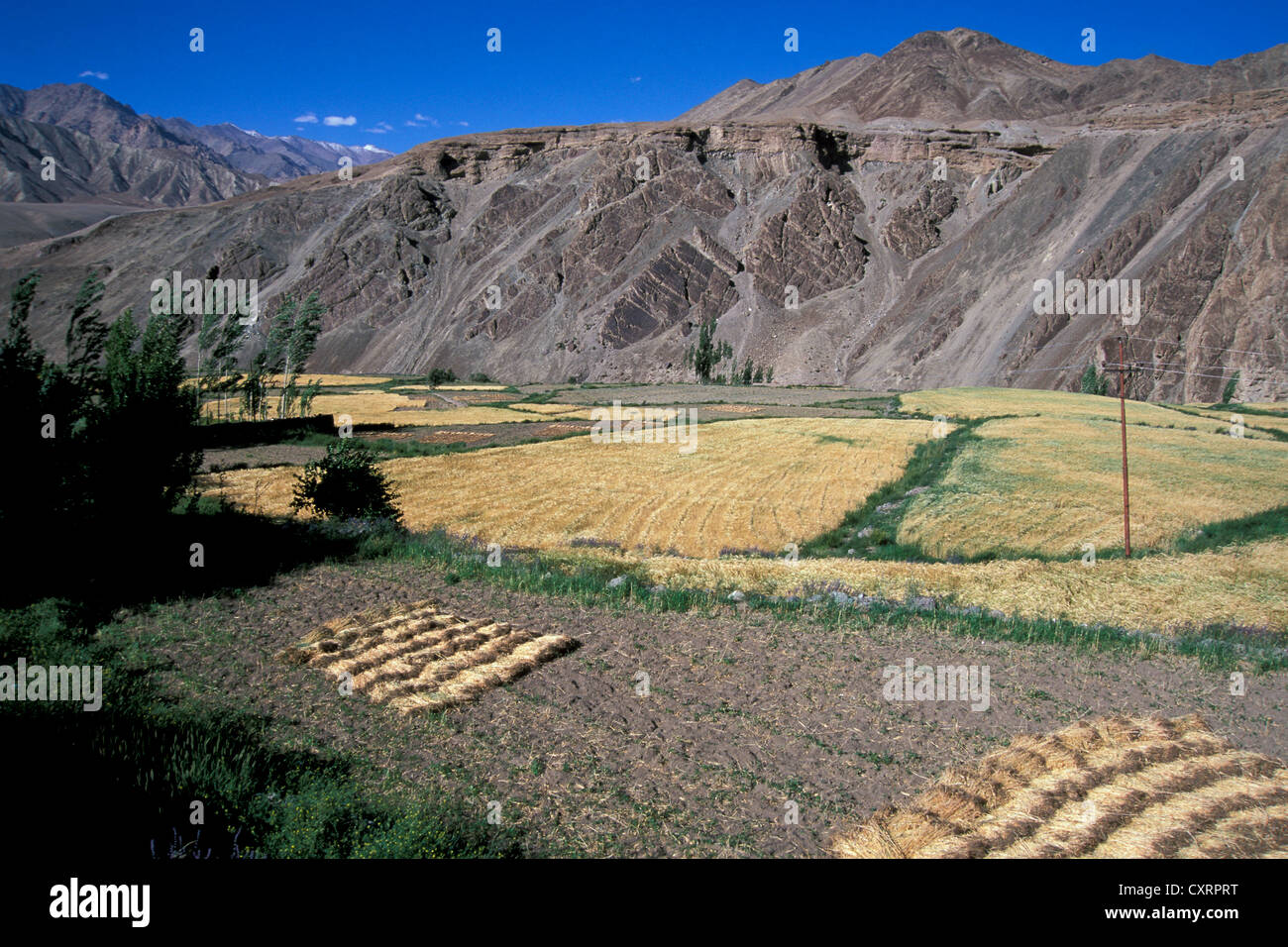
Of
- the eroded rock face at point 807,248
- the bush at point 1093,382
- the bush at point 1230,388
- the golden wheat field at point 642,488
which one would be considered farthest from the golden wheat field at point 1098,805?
the eroded rock face at point 807,248

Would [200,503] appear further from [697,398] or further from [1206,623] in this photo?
[697,398]

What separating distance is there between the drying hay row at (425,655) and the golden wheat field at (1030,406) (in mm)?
48872

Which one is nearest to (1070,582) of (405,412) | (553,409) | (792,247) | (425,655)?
(425,655)

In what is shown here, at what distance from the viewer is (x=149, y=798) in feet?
25.0

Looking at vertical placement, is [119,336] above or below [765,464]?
above

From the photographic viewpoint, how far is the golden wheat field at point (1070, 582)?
54.6 ft

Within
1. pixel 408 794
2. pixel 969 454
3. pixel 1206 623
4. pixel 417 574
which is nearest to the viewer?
pixel 408 794

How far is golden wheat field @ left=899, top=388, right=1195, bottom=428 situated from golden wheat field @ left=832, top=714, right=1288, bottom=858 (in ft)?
154

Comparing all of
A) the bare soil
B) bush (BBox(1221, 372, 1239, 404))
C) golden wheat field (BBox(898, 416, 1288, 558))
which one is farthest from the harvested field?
bush (BBox(1221, 372, 1239, 404))

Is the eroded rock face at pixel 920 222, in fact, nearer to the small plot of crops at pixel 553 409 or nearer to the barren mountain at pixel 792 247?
the barren mountain at pixel 792 247

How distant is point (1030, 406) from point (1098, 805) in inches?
2198

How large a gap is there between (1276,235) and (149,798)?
Result: 347 feet

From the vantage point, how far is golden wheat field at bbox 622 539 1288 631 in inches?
655
